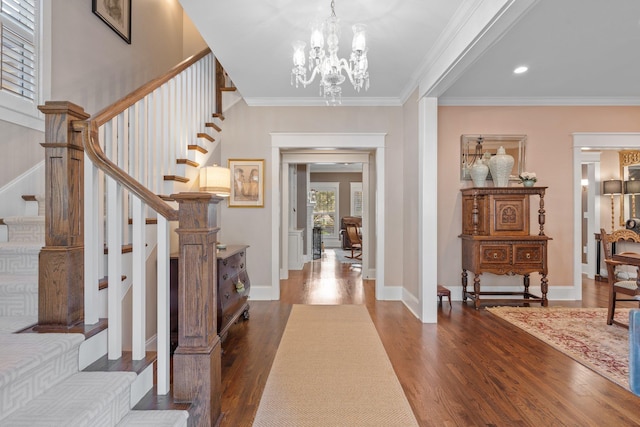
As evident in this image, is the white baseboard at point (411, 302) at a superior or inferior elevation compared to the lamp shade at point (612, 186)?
inferior

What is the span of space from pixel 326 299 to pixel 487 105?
3.42 meters

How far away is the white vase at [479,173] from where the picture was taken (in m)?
4.27

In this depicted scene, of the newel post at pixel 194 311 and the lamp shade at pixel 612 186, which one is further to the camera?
the lamp shade at pixel 612 186

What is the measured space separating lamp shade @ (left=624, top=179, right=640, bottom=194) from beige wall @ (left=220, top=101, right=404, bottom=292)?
4.32 m

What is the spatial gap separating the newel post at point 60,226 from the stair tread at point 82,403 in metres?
0.32

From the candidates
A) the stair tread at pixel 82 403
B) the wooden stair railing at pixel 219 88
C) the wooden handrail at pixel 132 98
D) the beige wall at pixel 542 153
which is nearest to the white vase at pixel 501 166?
the beige wall at pixel 542 153

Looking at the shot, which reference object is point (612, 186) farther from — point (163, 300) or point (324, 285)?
point (163, 300)

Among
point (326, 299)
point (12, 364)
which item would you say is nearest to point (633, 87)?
point (326, 299)

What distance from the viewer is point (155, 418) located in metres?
1.41

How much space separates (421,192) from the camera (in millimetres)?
3592

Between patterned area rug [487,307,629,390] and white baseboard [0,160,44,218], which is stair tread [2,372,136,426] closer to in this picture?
white baseboard [0,160,44,218]

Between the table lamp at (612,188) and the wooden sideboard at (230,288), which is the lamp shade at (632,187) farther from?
the wooden sideboard at (230,288)

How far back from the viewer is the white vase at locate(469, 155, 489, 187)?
4266 millimetres

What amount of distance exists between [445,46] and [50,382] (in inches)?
133
